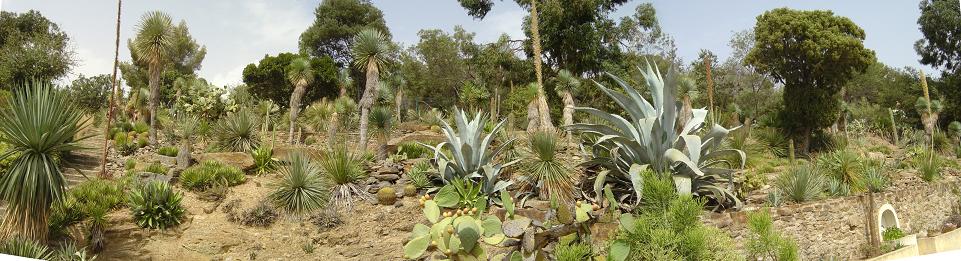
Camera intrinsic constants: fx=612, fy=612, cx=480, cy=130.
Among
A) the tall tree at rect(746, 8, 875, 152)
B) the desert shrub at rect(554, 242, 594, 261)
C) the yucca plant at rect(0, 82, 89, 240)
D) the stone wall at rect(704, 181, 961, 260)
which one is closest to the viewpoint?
the desert shrub at rect(554, 242, 594, 261)

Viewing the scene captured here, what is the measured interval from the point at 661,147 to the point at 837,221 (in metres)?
2.60

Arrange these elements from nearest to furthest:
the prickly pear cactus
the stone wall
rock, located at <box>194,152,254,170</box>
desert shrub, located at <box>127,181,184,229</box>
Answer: the prickly pear cactus, the stone wall, desert shrub, located at <box>127,181,184,229</box>, rock, located at <box>194,152,254,170</box>

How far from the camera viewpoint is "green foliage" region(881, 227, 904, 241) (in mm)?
7807

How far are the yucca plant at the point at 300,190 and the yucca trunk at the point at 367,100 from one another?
224 centimetres

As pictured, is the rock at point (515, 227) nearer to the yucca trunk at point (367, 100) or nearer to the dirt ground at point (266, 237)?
the dirt ground at point (266, 237)

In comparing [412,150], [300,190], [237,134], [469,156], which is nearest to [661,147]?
[469,156]

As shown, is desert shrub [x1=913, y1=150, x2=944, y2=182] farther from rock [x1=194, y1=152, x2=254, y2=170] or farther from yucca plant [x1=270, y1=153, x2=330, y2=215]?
rock [x1=194, y1=152, x2=254, y2=170]

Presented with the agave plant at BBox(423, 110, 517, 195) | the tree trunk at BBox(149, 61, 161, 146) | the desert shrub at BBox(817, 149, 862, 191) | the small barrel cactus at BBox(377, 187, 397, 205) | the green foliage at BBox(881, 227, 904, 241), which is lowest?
the green foliage at BBox(881, 227, 904, 241)

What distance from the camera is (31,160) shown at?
5.29 metres

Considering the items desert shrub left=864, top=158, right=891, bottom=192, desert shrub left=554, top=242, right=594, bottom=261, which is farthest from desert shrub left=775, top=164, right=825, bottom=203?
desert shrub left=554, top=242, right=594, bottom=261

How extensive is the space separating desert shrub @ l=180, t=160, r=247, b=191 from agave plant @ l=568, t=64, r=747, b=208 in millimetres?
5312

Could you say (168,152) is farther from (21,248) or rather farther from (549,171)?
(549,171)

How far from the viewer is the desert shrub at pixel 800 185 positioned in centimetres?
729

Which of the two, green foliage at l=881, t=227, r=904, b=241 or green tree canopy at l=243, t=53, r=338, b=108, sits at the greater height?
green tree canopy at l=243, t=53, r=338, b=108
